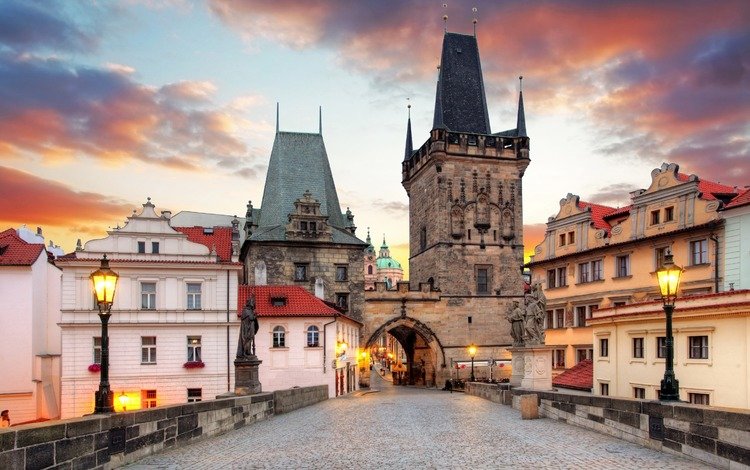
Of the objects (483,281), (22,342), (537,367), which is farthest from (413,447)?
(483,281)

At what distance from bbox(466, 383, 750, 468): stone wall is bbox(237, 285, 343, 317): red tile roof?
24313 millimetres

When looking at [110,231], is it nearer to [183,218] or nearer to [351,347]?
[351,347]

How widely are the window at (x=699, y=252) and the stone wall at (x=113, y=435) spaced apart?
71.5 feet

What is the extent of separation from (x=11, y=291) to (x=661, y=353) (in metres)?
33.2

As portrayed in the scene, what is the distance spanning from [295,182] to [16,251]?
22120 mm

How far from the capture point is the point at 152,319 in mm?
37375

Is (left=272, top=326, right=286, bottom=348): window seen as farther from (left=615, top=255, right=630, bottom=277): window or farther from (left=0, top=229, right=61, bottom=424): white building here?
(left=615, top=255, right=630, bottom=277): window

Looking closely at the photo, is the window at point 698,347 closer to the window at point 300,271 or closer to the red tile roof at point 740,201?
the red tile roof at point 740,201

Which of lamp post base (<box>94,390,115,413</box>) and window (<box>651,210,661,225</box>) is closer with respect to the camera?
lamp post base (<box>94,390,115,413</box>)

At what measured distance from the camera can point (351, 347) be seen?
4891 cm

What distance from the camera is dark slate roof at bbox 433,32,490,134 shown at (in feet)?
203

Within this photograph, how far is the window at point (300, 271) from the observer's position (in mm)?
51619

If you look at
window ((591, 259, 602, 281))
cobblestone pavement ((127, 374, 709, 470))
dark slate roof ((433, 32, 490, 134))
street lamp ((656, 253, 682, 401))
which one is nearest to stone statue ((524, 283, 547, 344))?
cobblestone pavement ((127, 374, 709, 470))

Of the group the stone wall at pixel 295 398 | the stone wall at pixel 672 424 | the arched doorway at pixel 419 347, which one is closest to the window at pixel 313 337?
the stone wall at pixel 295 398
